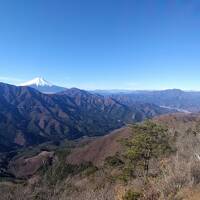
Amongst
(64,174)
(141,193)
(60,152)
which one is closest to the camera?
(141,193)

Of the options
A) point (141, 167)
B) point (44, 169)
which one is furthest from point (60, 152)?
point (141, 167)

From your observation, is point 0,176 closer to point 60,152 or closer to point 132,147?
point 60,152

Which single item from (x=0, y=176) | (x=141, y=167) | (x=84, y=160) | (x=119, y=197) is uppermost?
(x=119, y=197)

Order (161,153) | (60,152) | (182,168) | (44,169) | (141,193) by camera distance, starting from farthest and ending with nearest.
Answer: (60,152) → (44,169) → (161,153) → (182,168) → (141,193)

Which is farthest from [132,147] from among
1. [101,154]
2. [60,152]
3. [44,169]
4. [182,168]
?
[60,152]

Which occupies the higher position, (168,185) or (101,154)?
(168,185)

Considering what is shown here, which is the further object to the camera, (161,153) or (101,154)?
(101,154)

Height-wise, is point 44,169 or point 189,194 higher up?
point 189,194

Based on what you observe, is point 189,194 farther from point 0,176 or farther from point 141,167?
point 0,176

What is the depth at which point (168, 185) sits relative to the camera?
17422 millimetres

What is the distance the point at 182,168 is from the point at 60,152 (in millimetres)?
183697

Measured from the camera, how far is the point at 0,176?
179 m

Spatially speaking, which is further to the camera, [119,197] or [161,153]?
[161,153]

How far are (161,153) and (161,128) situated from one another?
9.28 feet
